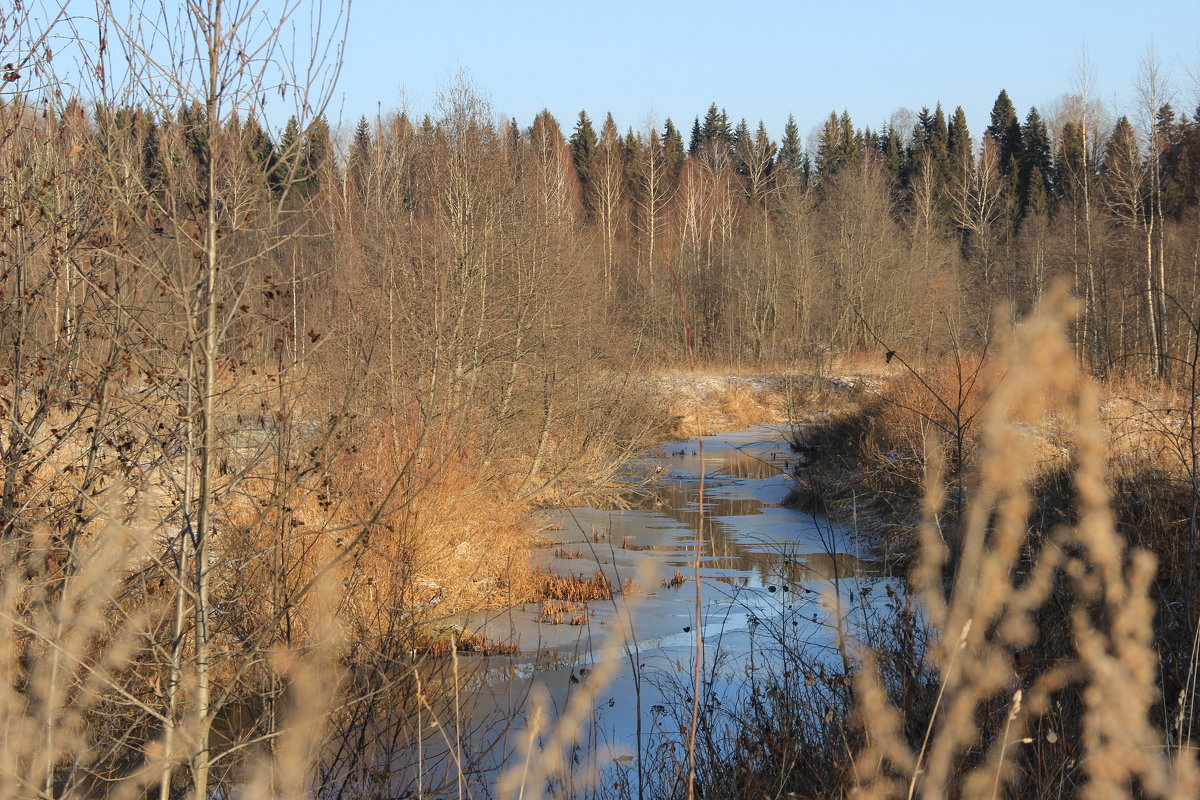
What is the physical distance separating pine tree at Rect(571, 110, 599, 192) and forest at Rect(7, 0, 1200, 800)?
25989mm

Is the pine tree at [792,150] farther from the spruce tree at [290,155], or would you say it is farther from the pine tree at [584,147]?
the spruce tree at [290,155]

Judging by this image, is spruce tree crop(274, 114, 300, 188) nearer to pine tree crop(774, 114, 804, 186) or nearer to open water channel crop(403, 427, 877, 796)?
open water channel crop(403, 427, 877, 796)

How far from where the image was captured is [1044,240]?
31.2m

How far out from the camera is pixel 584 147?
178ft

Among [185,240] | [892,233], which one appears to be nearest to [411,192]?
[185,240]

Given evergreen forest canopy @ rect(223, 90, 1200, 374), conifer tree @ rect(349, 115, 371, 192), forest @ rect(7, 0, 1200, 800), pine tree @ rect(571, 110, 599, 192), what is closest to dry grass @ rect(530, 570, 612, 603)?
forest @ rect(7, 0, 1200, 800)

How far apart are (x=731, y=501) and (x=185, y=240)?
1318 cm

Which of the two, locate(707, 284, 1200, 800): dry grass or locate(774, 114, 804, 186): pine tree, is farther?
locate(774, 114, 804, 186): pine tree

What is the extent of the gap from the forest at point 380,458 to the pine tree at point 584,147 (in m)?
26.0

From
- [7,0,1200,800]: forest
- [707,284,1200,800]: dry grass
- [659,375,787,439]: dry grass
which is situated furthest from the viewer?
[659,375,787,439]: dry grass

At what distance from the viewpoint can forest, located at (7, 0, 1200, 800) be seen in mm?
2365

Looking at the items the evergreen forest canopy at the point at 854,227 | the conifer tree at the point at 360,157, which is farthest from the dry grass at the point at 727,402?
the conifer tree at the point at 360,157

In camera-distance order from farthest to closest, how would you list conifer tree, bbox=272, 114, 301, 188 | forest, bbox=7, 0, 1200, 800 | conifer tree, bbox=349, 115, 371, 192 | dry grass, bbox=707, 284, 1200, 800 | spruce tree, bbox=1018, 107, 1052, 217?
spruce tree, bbox=1018, 107, 1052, 217 < conifer tree, bbox=349, 115, 371, 192 < conifer tree, bbox=272, 114, 301, 188 < forest, bbox=7, 0, 1200, 800 < dry grass, bbox=707, 284, 1200, 800

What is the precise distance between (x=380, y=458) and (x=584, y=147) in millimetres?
48333
